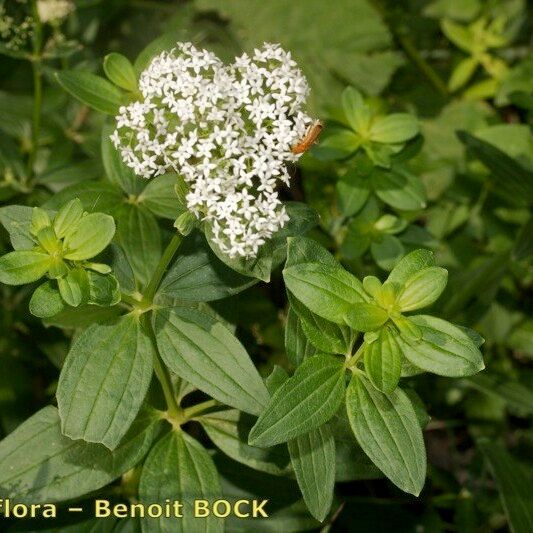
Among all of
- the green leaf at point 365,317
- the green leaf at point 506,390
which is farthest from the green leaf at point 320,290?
the green leaf at point 506,390

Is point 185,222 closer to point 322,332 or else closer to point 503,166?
point 322,332

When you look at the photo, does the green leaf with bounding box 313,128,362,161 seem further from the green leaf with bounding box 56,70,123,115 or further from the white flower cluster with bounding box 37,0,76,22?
the white flower cluster with bounding box 37,0,76,22

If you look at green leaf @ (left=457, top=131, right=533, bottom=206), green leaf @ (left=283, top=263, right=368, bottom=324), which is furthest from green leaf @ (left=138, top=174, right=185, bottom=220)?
green leaf @ (left=457, top=131, right=533, bottom=206)

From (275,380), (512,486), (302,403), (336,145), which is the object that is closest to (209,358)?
(275,380)

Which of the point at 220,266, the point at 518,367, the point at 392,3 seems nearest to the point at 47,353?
the point at 220,266

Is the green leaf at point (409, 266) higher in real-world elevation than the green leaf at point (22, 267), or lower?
higher

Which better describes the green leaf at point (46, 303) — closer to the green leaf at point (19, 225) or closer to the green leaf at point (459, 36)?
the green leaf at point (19, 225)
